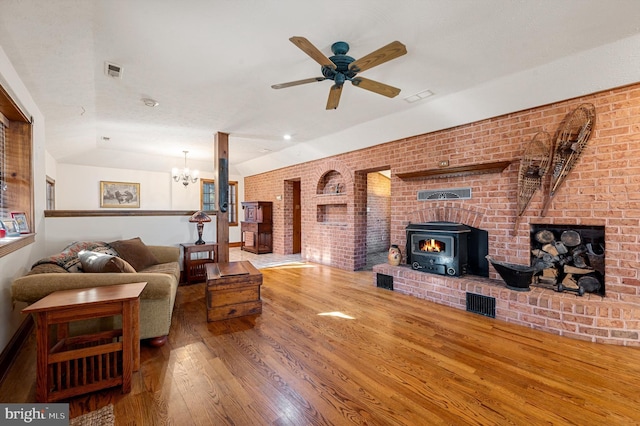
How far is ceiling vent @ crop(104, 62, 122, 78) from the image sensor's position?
251cm

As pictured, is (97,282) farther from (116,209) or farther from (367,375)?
(116,209)

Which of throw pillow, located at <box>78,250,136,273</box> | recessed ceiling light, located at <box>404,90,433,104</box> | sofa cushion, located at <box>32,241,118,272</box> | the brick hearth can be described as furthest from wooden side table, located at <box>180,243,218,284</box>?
recessed ceiling light, located at <box>404,90,433,104</box>

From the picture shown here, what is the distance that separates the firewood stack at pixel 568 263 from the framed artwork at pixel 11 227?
5.27 metres

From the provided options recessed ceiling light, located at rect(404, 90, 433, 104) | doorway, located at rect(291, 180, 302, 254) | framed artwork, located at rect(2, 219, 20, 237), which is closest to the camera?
framed artwork, located at rect(2, 219, 20, 237)

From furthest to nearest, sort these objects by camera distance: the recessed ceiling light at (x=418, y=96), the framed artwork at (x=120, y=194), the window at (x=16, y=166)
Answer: the framed artwork at (x=120, y=194)
the recessed ceiling light at (x=418, y=96)
the window at (x=16, y=166)

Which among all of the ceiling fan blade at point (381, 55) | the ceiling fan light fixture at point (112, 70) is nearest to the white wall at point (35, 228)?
the ceiling fan light fixture at point (112, 70)

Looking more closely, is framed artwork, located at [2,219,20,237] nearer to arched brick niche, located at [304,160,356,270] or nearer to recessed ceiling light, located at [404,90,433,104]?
recessed ceiling light, located at [404,90,433,104]

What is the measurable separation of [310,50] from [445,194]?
9.20 ft

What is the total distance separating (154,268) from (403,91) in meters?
3.71

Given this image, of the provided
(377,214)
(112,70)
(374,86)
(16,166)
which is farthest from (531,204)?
(16,166)

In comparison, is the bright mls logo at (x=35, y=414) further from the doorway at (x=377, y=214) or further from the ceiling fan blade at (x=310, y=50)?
the doorway at (x=377, y=214)

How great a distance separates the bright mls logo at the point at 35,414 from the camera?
1421 mm

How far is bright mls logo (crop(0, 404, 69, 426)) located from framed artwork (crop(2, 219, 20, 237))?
1.58 m

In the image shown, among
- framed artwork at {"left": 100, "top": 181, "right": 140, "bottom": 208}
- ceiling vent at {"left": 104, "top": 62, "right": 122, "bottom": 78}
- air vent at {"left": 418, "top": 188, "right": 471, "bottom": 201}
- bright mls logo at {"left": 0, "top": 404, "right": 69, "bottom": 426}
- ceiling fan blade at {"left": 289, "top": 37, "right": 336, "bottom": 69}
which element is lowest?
bright mls logo at {"left": 0, "top": 404, "right": 69, "bottom": 426}
